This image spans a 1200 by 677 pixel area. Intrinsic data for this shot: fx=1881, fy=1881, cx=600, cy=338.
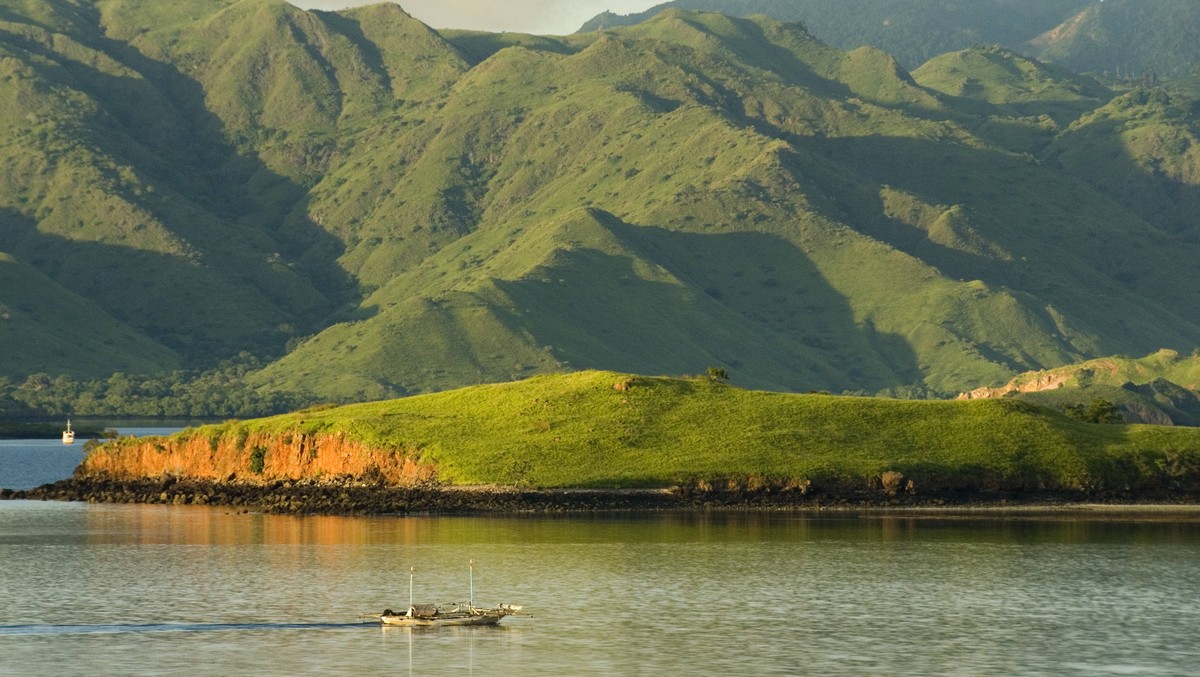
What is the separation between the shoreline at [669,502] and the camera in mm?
128375

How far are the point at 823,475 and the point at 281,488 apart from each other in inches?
1584

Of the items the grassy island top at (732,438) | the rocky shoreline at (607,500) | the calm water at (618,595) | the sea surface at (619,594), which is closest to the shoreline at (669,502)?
the rocky shoreline at (607,500)

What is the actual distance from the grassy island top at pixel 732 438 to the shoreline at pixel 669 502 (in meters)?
1.32

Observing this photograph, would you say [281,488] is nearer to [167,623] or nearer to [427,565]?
[427,565]

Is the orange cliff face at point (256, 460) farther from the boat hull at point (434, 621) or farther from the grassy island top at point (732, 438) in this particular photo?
the boat hull at point (434, 621)

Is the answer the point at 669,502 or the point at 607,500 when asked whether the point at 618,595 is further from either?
the point at 607,500

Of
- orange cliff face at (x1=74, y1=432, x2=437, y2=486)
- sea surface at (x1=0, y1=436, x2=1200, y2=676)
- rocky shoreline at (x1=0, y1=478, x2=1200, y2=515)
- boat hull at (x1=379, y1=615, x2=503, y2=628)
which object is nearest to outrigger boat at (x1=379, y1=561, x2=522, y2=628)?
boat hull at (x1=379, y1=615, x2=503, y2=628)

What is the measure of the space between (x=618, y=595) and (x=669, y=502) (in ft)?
163

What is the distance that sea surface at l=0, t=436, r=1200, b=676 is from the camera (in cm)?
6262

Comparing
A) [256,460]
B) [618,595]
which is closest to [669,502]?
[256,460]

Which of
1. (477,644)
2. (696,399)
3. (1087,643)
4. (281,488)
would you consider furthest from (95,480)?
(1087,643)

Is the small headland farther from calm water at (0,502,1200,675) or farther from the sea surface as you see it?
calm water at (0,502,1200,675)

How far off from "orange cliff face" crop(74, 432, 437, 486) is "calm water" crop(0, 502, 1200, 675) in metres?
15.7

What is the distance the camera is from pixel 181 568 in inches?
3654
